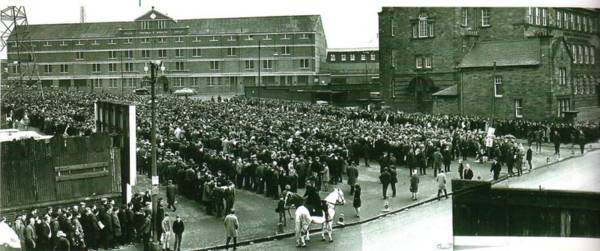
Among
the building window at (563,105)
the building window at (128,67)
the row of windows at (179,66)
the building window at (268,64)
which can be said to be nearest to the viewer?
the building window at (563,105)

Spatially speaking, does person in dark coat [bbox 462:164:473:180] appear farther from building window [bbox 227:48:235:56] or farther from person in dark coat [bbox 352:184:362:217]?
building window [bbox 227:48:235:56]

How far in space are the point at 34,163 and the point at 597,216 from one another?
13.0 m

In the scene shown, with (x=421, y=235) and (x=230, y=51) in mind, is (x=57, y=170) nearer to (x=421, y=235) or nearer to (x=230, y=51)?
(x=421, y=235)

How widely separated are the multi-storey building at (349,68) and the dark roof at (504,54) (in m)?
24.9

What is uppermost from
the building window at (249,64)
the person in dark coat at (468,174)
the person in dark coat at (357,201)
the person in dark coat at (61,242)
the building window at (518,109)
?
the building window at (249,64)

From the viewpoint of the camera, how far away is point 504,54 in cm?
3366

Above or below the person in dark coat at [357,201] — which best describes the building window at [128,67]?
above

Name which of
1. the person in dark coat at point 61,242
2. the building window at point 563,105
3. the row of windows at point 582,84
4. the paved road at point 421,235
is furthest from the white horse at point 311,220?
the building window at point 563,105

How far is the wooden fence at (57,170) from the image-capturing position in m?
14.9

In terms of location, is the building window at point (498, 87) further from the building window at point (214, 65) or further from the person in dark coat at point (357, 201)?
the building window at point (214, 65)

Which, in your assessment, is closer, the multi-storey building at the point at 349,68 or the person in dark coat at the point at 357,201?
the person in dark coat at the point at 357,201

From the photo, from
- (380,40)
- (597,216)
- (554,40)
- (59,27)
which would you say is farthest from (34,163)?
(380,40)

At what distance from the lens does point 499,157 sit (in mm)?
22062

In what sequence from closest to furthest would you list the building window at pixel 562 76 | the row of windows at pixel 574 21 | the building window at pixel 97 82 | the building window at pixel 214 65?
the row of windows at pixel 574 21, the building window at pixel 562 76, the building window at pixel 97 82, the building window at pixel 214 65
